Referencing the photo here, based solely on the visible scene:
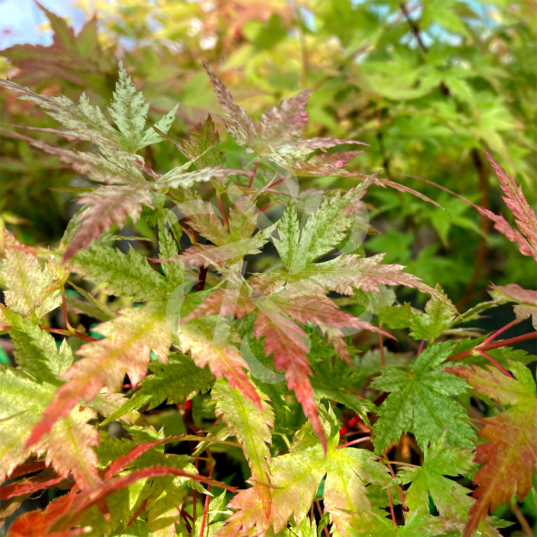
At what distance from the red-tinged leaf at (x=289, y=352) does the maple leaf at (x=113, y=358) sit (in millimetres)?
80

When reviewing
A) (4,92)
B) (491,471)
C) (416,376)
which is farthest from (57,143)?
(491,471)

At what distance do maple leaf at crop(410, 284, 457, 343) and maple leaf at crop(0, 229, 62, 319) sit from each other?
1.26 feet

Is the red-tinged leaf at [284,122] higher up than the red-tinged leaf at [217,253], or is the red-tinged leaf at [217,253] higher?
the red-tinged leaf at [284,122]

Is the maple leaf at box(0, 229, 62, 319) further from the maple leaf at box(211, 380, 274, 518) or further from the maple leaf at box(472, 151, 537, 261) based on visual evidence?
the maple leaf at box(472, 151, 537, 261)

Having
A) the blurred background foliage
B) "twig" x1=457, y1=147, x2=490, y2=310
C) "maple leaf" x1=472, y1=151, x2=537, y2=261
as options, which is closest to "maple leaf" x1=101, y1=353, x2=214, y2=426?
"maple leaf" x1=472, y1=151, x2=537, y2=261

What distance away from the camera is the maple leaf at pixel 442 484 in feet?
1.31

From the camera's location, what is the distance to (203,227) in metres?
0.40

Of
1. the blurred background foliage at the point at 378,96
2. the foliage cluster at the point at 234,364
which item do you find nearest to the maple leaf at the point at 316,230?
the foliage cluster at the point at 234,364

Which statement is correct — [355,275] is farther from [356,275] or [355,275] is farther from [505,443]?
[505,443]

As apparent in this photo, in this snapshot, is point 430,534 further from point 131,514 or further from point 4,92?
point 4,92

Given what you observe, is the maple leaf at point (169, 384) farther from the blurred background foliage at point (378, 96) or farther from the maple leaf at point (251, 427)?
the blurred background foliage at point (378, 96)

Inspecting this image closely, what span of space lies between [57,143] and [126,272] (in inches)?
34.6

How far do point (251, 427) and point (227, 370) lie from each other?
9 cm

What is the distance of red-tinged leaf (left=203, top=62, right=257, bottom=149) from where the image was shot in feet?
1.38
